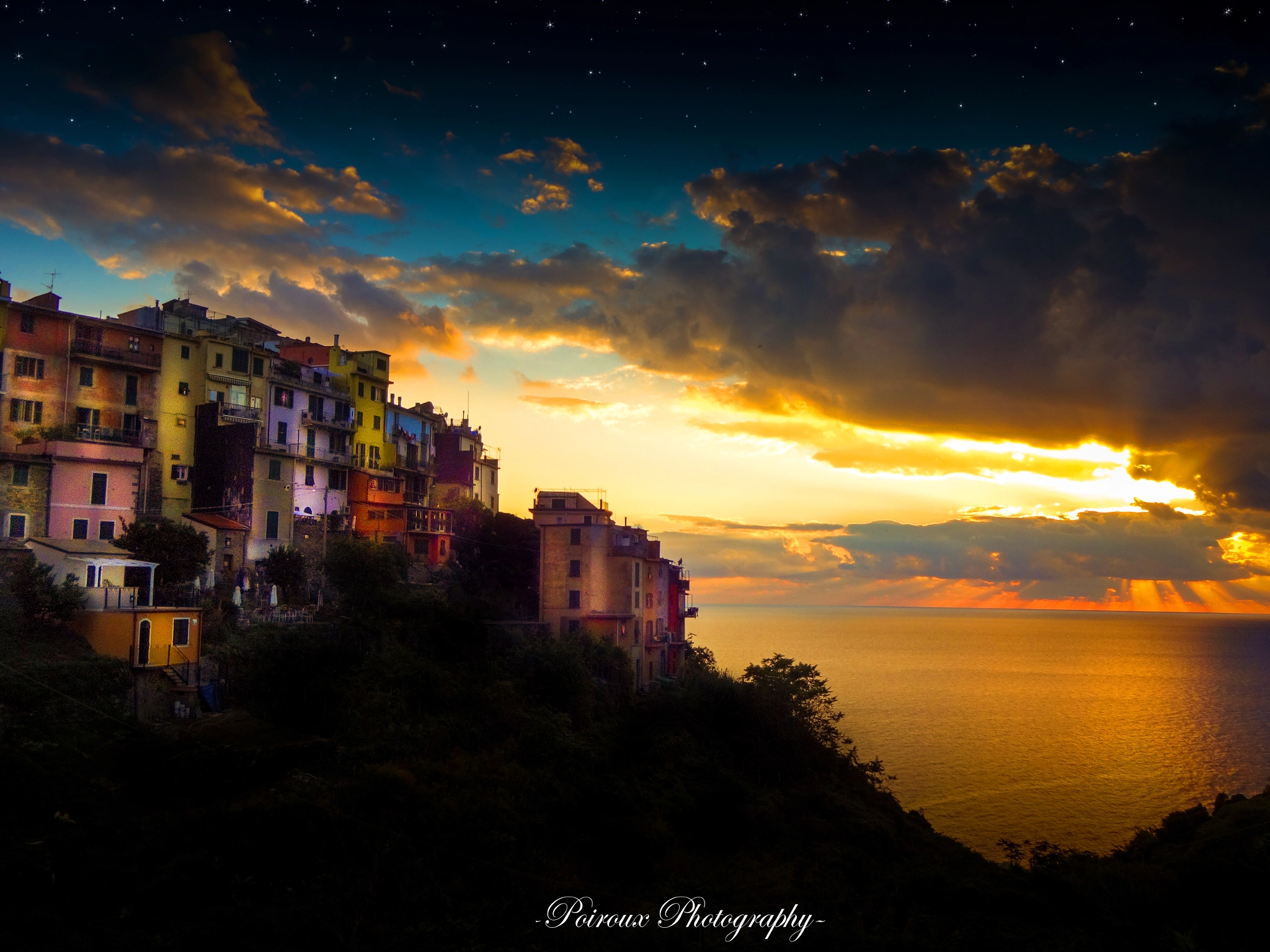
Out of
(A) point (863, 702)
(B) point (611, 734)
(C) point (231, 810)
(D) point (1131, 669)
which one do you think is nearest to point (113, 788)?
(C) point (231, 810)

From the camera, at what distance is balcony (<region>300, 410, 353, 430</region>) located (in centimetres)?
5884

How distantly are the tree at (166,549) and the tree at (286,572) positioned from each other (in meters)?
6.53

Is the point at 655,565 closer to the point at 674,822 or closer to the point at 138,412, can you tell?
the point at 674,822

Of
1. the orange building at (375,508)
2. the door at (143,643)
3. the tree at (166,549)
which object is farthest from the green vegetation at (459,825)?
the orange building at (375,508)

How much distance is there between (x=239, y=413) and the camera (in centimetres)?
5375

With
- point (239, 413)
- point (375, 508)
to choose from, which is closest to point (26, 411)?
point (239, 413)

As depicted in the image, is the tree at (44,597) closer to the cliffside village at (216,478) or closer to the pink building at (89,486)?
the cliffside village at (216,478)

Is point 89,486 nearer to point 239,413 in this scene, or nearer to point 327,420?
point 239,413

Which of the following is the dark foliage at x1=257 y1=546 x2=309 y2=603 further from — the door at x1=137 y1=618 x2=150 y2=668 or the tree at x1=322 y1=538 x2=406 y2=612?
the door at x1=137 y1=618 x2=150 y2=668

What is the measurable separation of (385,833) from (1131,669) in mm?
189065

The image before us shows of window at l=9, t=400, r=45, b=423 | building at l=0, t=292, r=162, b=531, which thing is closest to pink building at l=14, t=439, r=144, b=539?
building at l=0, t=292, r=162, b=531

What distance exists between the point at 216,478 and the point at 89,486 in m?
8.75

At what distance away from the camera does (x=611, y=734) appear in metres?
42.0

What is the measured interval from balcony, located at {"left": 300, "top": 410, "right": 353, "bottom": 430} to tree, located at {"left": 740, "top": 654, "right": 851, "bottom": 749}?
112 feet
